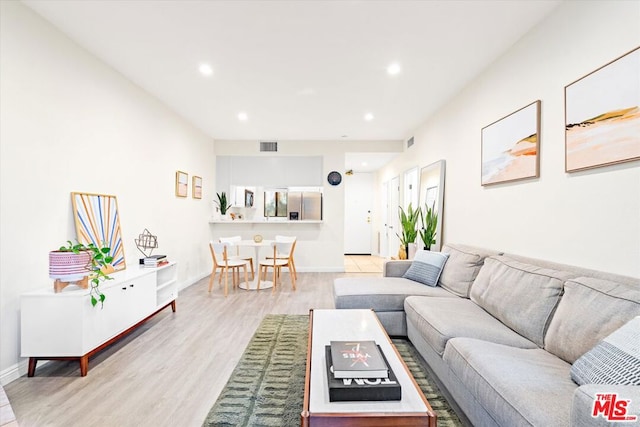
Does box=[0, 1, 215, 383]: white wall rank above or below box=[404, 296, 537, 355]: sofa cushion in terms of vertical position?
above

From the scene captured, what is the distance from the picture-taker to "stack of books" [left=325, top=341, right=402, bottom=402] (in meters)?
1.33

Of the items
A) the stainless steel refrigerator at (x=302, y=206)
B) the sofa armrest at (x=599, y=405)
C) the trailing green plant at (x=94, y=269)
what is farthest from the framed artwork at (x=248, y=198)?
the sofa armrest at (x=599, y=405)

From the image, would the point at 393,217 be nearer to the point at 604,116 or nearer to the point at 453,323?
the point at 453,323

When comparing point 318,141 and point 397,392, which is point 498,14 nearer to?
point 397,392

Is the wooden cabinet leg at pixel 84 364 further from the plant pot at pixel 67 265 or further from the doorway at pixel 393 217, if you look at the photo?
the doorway at pixel 393 217

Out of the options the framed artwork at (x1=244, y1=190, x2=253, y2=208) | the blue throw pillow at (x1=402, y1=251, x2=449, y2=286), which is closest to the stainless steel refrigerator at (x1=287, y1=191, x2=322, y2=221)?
the framed artwork at (x1=244, y1=190, x2=253, y2=208)

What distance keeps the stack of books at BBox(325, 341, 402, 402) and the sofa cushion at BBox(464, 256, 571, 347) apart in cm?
102

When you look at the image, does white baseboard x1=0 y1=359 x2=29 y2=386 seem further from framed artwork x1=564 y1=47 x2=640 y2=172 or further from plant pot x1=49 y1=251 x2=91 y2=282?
framed artwork x1=564 y1=47 x2=640 y2=172

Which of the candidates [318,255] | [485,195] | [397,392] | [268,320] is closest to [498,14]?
[485,195]

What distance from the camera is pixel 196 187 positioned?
545cm

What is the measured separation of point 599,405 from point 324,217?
18.1 feet

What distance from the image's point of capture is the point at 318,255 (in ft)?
20.9

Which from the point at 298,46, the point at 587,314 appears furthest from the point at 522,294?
the point at 298,46

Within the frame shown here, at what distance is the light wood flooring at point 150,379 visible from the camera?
186 cm
